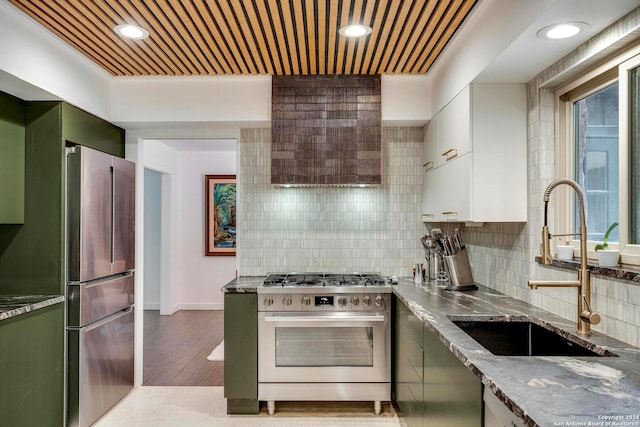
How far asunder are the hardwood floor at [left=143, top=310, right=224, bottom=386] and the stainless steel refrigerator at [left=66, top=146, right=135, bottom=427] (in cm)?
48

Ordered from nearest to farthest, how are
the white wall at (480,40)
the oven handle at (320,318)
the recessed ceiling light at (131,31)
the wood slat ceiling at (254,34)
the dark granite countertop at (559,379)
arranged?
1. the dark granite countertop at (559,379)
2. the white wall at (480,40)
3. the wood slat ceiling at (254,34)
4. the recessed ceiling light at (131,31)
5. the oven handle at (320,318)

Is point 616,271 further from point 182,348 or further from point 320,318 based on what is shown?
point 182,348

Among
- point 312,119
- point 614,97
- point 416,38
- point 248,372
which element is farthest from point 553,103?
point 248,372

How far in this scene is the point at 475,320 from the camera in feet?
7.34

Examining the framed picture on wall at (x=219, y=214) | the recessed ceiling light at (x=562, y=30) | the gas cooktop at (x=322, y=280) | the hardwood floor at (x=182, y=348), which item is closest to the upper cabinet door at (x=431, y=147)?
the gas cooktop at (x=322, y=280)

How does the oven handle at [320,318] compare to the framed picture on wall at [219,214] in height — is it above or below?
below

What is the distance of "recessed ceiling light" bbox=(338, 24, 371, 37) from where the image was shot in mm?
2641

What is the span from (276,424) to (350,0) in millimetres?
2681

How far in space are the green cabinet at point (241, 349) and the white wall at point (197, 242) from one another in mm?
3801

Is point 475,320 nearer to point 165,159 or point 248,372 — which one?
point 248,372

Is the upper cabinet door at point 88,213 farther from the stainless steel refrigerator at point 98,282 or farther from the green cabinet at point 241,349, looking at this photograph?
the green cabinet at point 241,349

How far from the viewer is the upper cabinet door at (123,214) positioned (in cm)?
338

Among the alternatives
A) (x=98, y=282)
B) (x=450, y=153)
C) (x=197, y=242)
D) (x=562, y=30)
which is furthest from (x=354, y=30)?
(x=197, y=242)

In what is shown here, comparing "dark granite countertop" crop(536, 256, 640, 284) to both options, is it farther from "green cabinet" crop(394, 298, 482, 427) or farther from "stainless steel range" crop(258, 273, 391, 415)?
"stainless steel range" crop(258, 273, 391, 415)
